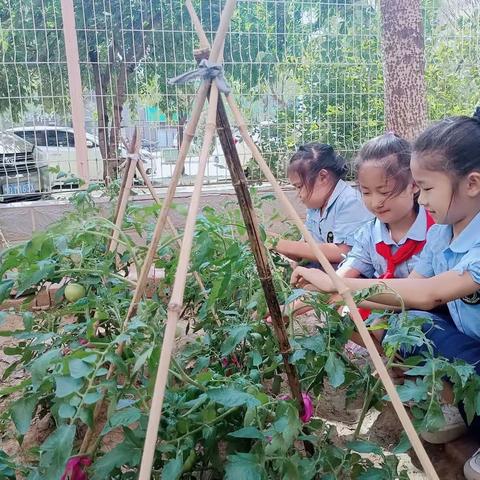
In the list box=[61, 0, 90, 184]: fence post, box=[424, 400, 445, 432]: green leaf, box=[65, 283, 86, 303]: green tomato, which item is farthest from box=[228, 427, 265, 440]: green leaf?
box=[61, 0, 90, 184]: fence post

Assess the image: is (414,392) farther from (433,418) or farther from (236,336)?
(236,336)

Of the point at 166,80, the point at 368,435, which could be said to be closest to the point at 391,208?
the point at 368,435

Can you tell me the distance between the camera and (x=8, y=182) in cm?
419

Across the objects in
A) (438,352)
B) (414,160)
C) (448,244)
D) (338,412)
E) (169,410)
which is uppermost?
(414,160)

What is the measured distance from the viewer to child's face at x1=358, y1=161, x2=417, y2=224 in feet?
6.31

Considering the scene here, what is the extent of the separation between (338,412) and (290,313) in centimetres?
77

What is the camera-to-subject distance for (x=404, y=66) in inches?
153

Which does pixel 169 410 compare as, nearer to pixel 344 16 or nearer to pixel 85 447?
pixel 85 447

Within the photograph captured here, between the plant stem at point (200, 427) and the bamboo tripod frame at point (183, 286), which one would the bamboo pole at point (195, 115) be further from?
the plant stem at point (200, 427)

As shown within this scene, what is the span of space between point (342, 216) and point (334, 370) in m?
1.36

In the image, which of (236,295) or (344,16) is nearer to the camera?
(236,295)

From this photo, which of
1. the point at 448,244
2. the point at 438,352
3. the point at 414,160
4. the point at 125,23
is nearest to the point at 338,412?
the point at 438,352

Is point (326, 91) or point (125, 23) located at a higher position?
point (125, 23)

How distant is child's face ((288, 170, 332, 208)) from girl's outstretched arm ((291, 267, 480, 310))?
1.04 m
